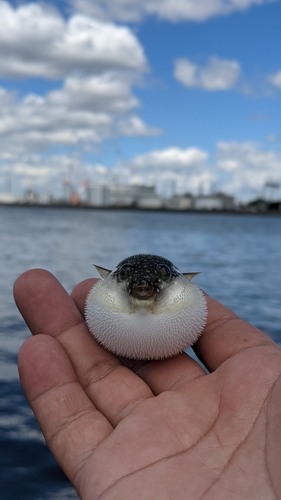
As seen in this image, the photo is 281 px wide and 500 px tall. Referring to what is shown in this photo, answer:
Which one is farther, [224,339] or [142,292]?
[224,339]

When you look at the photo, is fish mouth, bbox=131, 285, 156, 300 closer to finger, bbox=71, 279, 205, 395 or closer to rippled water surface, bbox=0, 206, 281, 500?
finger, bbox=71, 279, 205, 395

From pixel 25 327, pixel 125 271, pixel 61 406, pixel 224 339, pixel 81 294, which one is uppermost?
pixel 125 271

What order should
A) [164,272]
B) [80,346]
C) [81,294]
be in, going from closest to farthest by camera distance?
1. [164,272]
2. [80,346]
3. [81,294]

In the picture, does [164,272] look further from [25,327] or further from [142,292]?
[25,327]

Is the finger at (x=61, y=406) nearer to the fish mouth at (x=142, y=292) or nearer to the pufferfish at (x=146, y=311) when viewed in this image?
the pufferfish at (x=146, y=311)

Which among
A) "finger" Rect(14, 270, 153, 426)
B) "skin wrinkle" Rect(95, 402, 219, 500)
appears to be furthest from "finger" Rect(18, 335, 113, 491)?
"skin wrinkle" Rect(95, 402, 219, 500)

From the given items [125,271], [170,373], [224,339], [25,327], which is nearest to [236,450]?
[170,373]

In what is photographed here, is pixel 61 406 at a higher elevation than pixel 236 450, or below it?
higher

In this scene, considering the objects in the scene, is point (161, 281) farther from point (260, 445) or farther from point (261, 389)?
point (260, 445)
